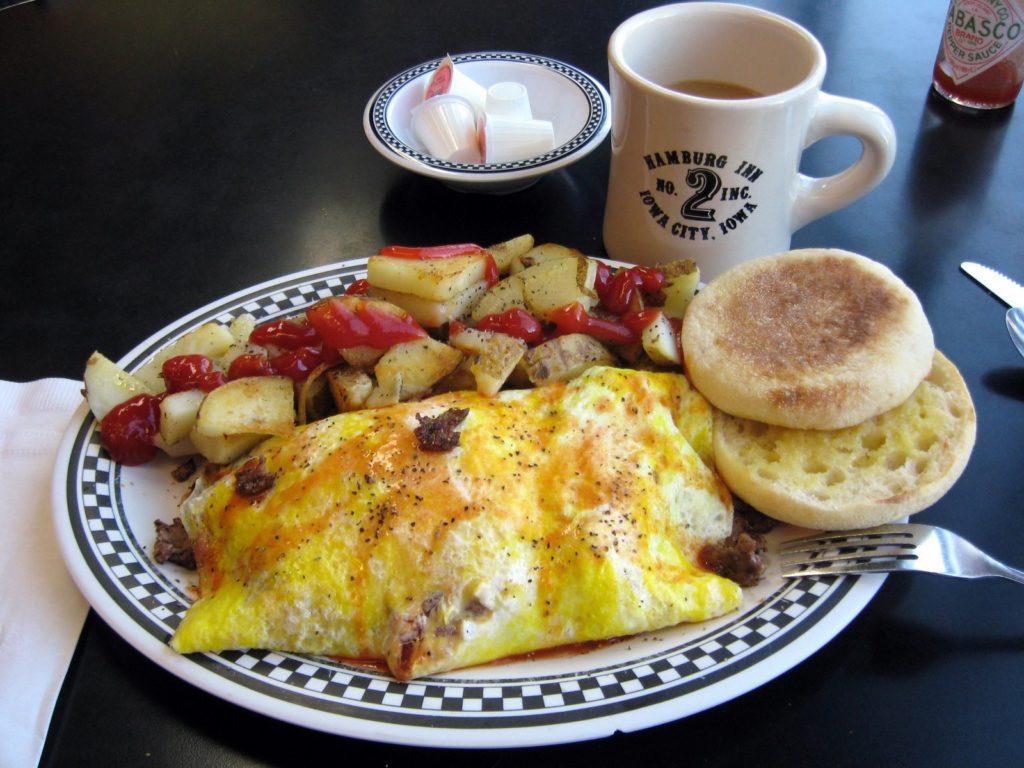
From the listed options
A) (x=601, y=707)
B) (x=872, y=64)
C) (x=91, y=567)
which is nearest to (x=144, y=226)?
(x=91, y=567)

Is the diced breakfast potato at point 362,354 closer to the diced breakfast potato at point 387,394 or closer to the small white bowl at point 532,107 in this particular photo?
the diced breakfast potato at point 387,394

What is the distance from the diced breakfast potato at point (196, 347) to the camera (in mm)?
2059

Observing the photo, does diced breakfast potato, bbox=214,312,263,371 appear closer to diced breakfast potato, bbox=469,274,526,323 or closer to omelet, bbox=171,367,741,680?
omelet, bbox=171,367,741,680

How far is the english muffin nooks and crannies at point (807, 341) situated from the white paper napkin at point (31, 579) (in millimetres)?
1374

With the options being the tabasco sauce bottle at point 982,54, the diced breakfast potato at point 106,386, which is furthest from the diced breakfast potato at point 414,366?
the tabasco sauce bottle at point 982,54

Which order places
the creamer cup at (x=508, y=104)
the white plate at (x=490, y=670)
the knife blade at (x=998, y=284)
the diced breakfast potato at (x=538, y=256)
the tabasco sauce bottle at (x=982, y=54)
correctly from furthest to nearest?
the creamer cup at (x=508, y=104)
the tabasco sauce bottle at (x=982, y=54)
the knife blade at (x=998, y=284)
the diced breakfast potato at (x=538, y=256)
the white plate at (x=490, y=670)

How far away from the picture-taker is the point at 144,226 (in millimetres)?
2881

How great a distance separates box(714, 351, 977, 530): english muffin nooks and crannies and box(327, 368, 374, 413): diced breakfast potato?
2.53 ft

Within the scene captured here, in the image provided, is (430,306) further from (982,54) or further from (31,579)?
(982,54)

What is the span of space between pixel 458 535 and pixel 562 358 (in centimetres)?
54

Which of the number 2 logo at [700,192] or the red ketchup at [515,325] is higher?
the number 2 logo at [700,192]

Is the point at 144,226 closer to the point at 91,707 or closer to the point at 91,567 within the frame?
the point at 91,567

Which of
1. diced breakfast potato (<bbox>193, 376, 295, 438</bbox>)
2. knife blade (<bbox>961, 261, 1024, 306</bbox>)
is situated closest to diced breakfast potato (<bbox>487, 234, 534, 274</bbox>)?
diced breakfast potato (<bbox>193, 376, 295, 438</bbox>)

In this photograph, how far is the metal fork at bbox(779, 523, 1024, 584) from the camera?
159 cm
